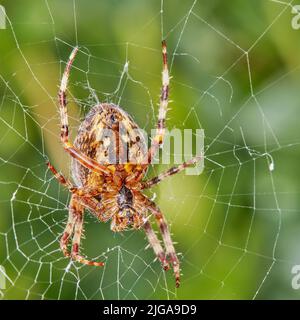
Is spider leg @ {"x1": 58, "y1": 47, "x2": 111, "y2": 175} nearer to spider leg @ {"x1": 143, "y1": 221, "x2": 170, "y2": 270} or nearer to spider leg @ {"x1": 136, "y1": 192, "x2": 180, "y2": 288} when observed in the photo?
spider leg @ {"x1": 136, "y1": 192, "x2": 180, "y2": 288}

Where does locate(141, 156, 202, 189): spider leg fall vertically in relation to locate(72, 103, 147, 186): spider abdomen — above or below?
below

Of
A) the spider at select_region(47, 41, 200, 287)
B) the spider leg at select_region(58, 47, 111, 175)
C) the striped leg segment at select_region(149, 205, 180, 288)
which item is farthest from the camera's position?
Result: the striped leg segment at select_region(149, 205, 180, 288)

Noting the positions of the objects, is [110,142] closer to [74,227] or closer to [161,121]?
[161,121]

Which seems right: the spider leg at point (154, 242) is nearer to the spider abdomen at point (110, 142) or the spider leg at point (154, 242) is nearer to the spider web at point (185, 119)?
the spider web at point (185, 119)

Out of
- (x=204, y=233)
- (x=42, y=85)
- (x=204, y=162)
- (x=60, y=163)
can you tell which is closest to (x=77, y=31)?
(x=42, y=85)

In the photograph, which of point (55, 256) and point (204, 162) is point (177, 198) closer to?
point (204, 162)

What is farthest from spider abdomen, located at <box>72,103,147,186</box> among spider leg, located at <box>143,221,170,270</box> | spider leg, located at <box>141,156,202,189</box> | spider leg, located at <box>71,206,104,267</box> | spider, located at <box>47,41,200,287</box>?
spider leg, located at <box>143,221,170,270</box>

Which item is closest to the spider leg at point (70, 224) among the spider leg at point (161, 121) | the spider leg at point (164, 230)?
the spider leg at point (164, 230)
